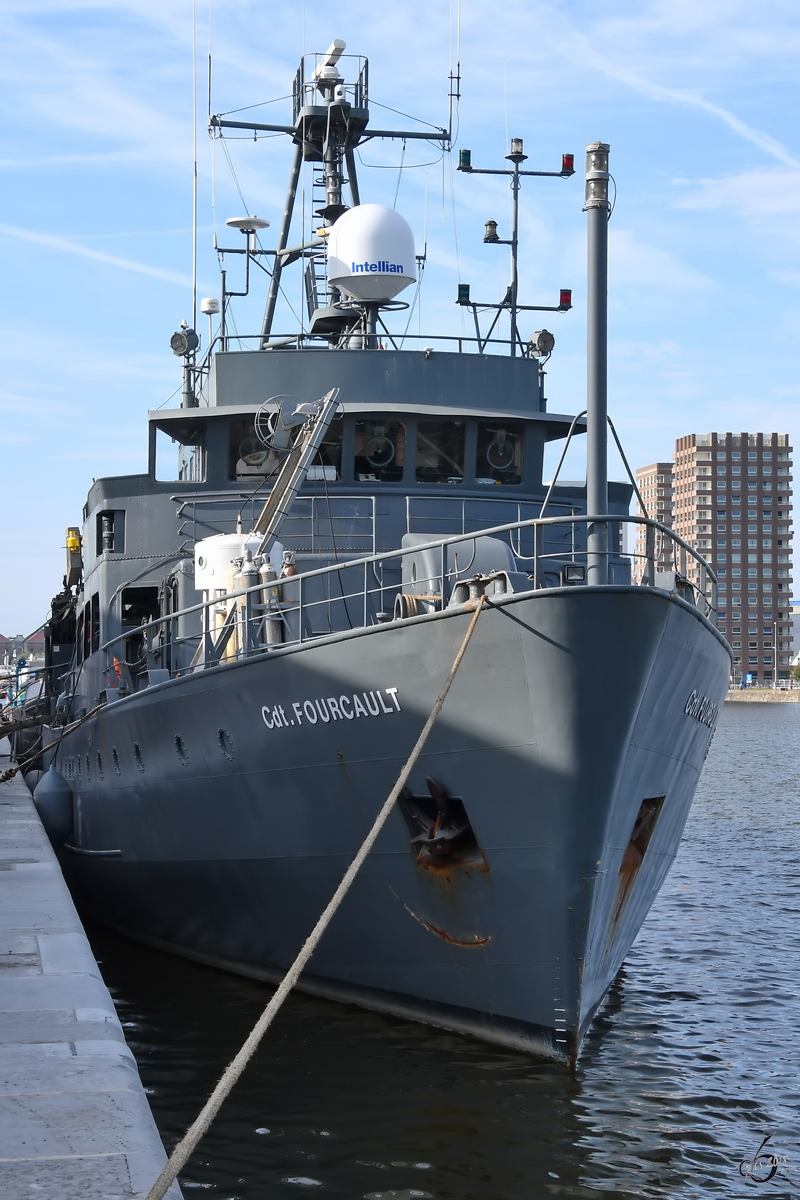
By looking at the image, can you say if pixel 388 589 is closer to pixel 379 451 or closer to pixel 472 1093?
pixel 472 1093

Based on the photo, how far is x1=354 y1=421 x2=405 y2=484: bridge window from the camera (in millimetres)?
13617

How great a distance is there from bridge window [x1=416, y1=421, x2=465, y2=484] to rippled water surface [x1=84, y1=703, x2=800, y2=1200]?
18.1 feet

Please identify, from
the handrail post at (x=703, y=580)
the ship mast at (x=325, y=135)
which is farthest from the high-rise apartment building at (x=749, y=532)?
the handrail post at (x=703, y=580)

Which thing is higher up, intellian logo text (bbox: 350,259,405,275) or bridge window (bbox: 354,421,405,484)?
intellian logo text (bbox: 350,259,405,275)

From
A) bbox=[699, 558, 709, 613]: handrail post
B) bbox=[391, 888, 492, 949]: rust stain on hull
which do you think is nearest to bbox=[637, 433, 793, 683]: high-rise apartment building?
bbox=[699, 558, 709, 613]: handrail post

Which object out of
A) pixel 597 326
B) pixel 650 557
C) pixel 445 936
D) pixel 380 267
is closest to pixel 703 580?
pixel 650 557

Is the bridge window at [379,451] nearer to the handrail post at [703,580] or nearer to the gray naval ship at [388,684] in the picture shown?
the gray naval ship at [388,684]

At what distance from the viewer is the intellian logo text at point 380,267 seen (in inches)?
590

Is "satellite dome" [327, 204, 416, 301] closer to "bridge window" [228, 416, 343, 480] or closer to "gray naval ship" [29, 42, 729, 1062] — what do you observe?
"gray naval ship" [29, 42, 729, 1062]

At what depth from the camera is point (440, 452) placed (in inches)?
543

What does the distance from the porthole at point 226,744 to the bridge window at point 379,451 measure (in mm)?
4099

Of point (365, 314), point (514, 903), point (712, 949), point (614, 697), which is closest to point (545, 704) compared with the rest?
point (614, 697)

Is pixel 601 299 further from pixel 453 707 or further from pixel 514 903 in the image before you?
pixel 514 903

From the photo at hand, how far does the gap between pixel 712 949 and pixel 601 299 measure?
27.8ft
